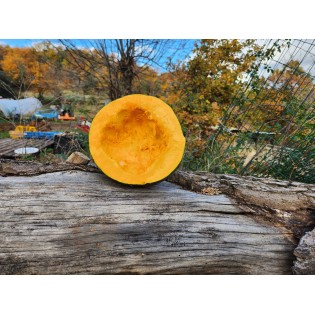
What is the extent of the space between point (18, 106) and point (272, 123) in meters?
1.76

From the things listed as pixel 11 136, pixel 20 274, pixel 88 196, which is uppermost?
pixel 88 196

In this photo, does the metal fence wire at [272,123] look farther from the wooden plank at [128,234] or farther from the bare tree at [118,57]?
the wooden plank at [128,234]

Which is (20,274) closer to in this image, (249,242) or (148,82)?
(249,242)

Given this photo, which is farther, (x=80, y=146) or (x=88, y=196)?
(x=80, y=146)

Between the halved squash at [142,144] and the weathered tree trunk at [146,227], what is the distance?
0.32ft

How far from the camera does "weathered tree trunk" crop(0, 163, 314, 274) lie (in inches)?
36.5

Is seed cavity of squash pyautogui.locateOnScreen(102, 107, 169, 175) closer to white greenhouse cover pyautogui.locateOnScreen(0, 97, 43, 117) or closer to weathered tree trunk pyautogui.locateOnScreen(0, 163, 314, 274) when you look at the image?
weathered tree trunk pyautogui.locateOnScreen(0, 163, 314, 274)

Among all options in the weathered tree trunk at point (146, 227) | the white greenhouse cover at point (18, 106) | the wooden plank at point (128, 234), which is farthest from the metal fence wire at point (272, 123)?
the white greenhouse cover at point (18, 106)

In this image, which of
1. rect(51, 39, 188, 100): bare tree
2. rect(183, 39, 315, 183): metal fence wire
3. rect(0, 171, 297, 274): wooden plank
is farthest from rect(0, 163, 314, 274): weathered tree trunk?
rect(51, 39, 188, 100): bare tree

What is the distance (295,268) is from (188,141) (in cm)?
141

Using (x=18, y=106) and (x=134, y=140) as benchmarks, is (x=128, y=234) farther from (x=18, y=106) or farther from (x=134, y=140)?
(x=18, y=106)

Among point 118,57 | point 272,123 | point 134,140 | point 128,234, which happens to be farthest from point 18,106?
point 272,123

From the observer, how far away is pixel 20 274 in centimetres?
90

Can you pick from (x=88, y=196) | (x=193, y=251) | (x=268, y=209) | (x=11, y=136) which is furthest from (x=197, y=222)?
(x=11, y=136)
